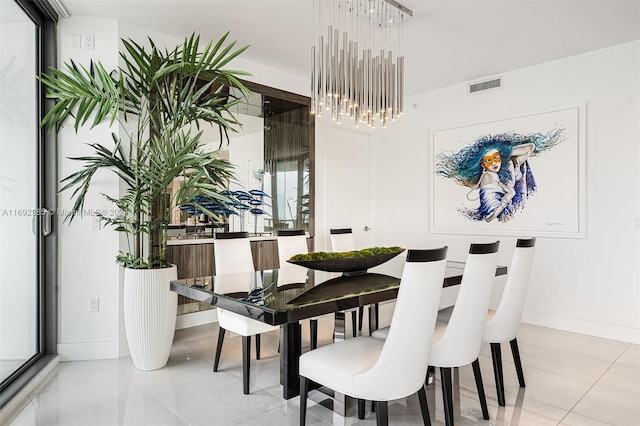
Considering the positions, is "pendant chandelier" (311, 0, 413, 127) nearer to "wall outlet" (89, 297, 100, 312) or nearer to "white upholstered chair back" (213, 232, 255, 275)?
"white upholstered chair back" (213, 232, 255, 275)

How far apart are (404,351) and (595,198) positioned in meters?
3.44

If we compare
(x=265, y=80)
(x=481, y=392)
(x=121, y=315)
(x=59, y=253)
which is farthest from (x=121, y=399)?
(x=265, y=80)

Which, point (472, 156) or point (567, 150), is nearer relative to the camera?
point (567, 150)

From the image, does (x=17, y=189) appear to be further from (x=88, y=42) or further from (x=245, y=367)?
(x=245, y=367)

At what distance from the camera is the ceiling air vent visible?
4785mm

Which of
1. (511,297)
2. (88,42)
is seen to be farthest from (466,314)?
(88,42)

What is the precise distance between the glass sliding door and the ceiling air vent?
446cm

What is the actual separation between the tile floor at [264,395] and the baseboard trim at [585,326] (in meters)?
0.44

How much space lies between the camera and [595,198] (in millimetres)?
4082

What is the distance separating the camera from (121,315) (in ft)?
11.1

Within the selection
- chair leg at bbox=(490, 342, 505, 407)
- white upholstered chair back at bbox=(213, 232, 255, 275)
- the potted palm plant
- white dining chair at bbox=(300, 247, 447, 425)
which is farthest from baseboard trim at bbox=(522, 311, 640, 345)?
the potted palm plant

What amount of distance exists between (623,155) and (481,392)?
3.01m

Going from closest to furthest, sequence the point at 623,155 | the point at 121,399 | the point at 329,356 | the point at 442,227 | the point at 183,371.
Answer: the point at 329,356, the point at 121,399, the point at 183,371, the point at 623,155, the point at 442,227

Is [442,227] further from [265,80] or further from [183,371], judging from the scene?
[183,371]
